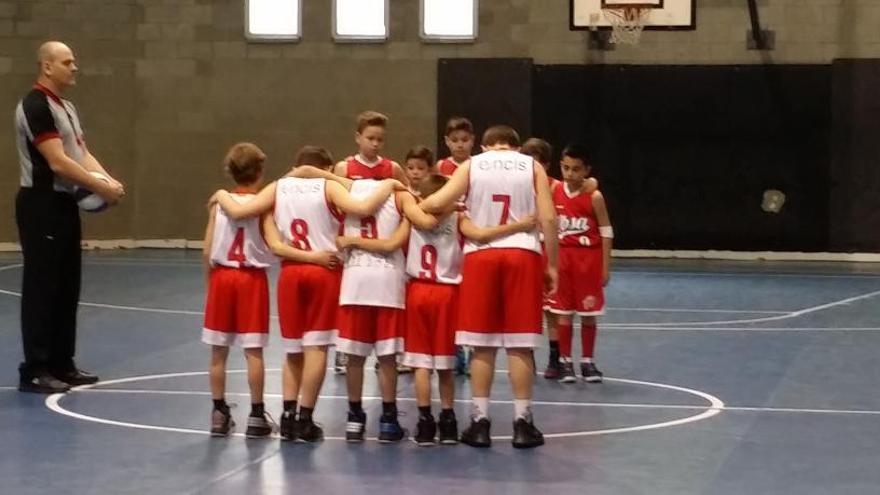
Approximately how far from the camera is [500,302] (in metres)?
8.24

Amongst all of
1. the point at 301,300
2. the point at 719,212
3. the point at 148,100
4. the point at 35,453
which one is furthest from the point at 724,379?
the point at 148,100

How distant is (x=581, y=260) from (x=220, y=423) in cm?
344

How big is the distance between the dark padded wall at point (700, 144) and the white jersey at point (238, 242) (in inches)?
554

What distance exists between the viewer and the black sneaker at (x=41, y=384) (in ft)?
32.2

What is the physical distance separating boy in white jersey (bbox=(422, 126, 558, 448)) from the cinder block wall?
14311 mm

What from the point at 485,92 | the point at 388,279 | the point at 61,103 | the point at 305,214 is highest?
the point at 485,92

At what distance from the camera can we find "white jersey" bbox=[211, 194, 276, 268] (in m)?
8.53

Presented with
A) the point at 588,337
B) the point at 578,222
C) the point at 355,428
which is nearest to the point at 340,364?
the point at 588,337

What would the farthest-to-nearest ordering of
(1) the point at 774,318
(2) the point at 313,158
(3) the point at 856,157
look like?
1. (3) the point at 856,157
2. (1) the point at 774,318
3. (2) the point at 313,158

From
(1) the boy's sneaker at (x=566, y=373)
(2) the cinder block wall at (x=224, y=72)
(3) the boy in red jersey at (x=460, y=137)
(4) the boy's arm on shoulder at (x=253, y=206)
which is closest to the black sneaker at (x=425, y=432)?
(4) the boy's arm on shoulder at (x=253, y=206)

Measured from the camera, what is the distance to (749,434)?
8.52 meters

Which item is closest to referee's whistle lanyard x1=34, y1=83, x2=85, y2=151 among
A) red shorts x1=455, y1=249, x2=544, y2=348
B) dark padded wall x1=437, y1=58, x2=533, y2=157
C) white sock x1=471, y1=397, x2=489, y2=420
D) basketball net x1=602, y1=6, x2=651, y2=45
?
red shorts x1=455, y1=249, x2=544, y2=348

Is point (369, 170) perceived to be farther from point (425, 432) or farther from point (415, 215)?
point (425, 432)

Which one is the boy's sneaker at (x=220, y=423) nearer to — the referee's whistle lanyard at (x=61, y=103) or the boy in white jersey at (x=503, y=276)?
the boy in white jersey at (x=503, y=276)
